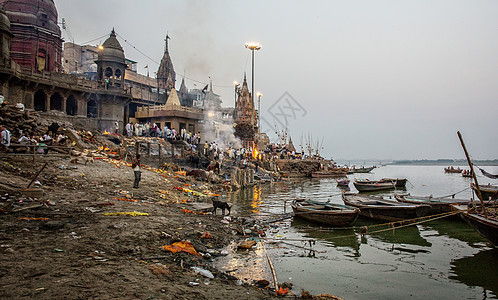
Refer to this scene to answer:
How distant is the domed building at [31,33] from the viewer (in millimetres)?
33906

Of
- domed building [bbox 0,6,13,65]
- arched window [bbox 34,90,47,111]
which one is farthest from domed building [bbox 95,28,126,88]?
domed building [bbox 0,6,13,65]

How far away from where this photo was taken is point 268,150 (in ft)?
170

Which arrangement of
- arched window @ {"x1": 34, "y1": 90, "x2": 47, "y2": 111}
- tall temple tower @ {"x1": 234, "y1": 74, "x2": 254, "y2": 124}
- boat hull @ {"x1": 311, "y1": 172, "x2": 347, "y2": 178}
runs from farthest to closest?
tall temple tower @ {"x1": 234, "y1": 74, "x2": 254, "y2": 124} < boat hull @ {"x1": 311, "y1": 172, "x2": 347, "y2": 178} < arched window @ {"x1": 34, "y1": 90, "x2": 47, "y2": 111}

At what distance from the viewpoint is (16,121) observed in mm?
17719

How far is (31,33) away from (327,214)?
38.9 meters

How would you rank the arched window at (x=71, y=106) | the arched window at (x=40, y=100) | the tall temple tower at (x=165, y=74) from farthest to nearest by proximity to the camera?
the tall temple tower at (x=165, y=74) → the arched window at (x=71, y=106) → the arched window at (x=40, y=100)

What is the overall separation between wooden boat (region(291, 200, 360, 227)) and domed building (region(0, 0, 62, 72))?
112 feet

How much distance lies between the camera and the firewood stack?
17016mm

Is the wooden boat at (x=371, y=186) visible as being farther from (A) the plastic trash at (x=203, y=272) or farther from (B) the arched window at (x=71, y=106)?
(B) the arched window at (x=71, y=106)

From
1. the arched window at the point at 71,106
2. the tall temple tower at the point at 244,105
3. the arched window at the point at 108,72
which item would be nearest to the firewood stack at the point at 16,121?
the arched window at the point at 71,106

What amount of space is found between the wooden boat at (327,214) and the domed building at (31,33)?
3411cm

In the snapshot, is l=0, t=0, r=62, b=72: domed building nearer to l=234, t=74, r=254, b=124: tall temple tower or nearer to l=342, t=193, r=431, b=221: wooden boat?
l=234, t=74, r=254, b=124: tall temple tower

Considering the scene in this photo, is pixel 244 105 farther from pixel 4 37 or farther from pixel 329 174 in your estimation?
pixel 4 37

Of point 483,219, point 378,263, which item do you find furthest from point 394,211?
point 378,263
